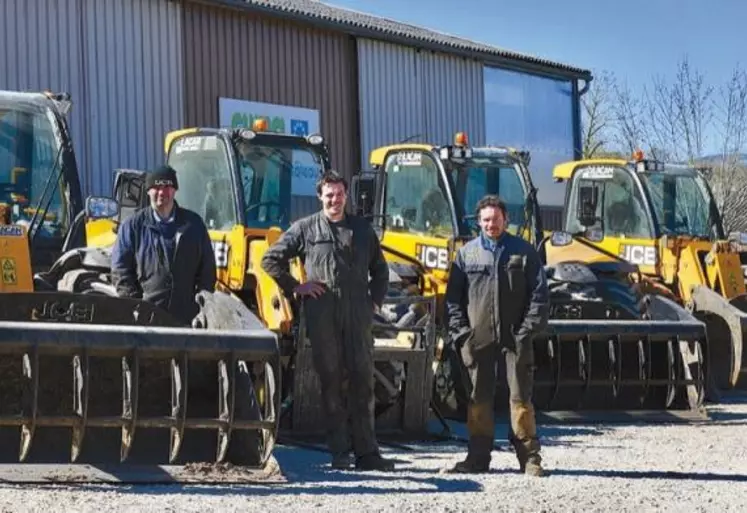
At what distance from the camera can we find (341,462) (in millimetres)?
8273

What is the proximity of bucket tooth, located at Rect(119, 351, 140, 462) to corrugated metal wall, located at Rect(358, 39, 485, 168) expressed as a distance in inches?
589

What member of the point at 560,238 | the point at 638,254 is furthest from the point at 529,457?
the point at 638,254

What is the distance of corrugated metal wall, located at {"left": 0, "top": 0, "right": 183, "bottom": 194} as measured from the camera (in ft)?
54.8

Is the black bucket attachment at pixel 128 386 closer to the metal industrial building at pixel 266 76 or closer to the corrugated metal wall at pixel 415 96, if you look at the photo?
the metal industrial building at pixel 266 76

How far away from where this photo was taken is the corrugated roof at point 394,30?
2048 cm

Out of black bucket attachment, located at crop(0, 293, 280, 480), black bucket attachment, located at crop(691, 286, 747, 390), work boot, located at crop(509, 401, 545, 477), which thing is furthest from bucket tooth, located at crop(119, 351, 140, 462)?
black bucket attachment, located at crop(691, 286, 747, 390)

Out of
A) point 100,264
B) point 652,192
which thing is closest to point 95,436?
point 100,264

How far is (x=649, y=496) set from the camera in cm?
732

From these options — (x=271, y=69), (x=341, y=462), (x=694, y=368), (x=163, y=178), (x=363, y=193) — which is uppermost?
(x=271, y=69)

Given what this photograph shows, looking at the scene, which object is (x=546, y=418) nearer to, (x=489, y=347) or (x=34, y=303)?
(x=489, y=347)

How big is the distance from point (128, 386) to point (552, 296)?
18.1 ft

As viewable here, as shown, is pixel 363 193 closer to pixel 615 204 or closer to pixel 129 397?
pixel 615 204

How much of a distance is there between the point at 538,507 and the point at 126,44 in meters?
12.7

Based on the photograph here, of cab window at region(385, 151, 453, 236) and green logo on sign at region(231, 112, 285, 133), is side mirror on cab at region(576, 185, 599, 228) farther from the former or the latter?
green logo on sign at region(231, 112, 285, 133)
